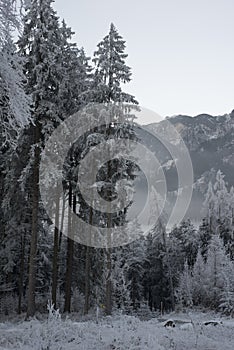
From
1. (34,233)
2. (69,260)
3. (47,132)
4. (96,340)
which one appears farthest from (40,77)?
(96,340)

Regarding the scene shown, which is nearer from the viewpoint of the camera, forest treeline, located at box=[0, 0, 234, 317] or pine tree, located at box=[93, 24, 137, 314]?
forest treeline, located at box=[0, 0, 234, 317]

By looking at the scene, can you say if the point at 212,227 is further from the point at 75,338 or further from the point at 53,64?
the point at 75,338

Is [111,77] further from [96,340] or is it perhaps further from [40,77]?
[96,340]

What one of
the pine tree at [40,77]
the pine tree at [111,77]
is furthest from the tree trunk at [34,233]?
the pine tree at [111,77]

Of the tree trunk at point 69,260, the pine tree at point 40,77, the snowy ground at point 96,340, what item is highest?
the pine tree at point 40,77

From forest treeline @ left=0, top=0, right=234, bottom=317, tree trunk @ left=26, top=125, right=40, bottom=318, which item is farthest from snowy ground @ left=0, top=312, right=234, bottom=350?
tree trunk @ left=26, top=125, right=40, bottom=318

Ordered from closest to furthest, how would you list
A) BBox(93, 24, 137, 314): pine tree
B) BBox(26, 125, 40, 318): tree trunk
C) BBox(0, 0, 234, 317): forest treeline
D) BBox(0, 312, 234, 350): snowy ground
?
BBox(0, 312, 234, 350): snowy ground
BBox(0, 0, 234, 317): forest treeline
BBox(26, 125, 40, 318): tree trunk
BBox(93, 24, 137, 314): pine tree

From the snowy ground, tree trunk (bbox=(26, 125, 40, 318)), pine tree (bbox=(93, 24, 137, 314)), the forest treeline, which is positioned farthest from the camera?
pine tree (bbox=(93, 24, 137, 314))

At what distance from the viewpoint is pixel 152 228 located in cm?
5431

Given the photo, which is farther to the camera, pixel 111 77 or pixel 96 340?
pixel 111 77

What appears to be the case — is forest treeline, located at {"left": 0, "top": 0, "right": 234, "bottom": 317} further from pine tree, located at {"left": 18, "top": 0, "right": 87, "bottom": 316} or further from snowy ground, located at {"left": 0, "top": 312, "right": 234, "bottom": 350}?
snowy ground, located at {"left": 0, "top": 312, "right": 234, "bottom": 350}

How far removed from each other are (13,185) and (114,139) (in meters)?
5.45

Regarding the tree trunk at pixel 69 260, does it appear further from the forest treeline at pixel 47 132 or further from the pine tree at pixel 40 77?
the pine tree at pixel 40 77

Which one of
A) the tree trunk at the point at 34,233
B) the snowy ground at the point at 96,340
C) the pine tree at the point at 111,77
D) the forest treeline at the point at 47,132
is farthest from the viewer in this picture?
the pine tree at the point at 111,77
